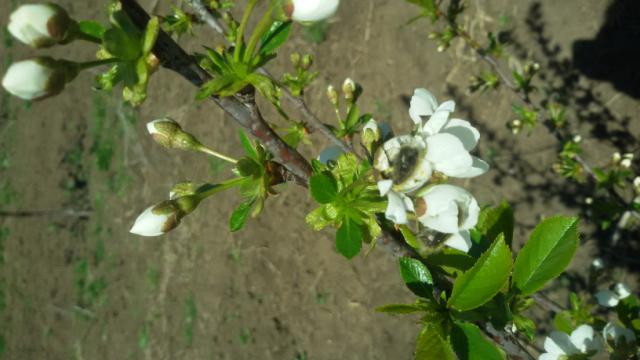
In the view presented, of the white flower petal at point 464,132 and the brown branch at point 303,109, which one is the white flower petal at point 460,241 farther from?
the brown branch at point 303,109

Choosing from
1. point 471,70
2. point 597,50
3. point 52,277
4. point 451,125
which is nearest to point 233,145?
point 471,70

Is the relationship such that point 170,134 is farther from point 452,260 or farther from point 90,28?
point 452,260

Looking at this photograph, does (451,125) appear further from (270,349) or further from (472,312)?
(270,349)

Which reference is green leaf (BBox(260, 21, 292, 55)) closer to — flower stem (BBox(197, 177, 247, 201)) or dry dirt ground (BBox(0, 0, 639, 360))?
flower stem (BBox(197, 177, 247, 201))

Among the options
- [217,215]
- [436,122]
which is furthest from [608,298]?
[217,215]

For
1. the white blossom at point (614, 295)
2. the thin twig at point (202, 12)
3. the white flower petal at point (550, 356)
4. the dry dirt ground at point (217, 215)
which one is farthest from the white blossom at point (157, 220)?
the dry dirt ground at point (217, 215)
